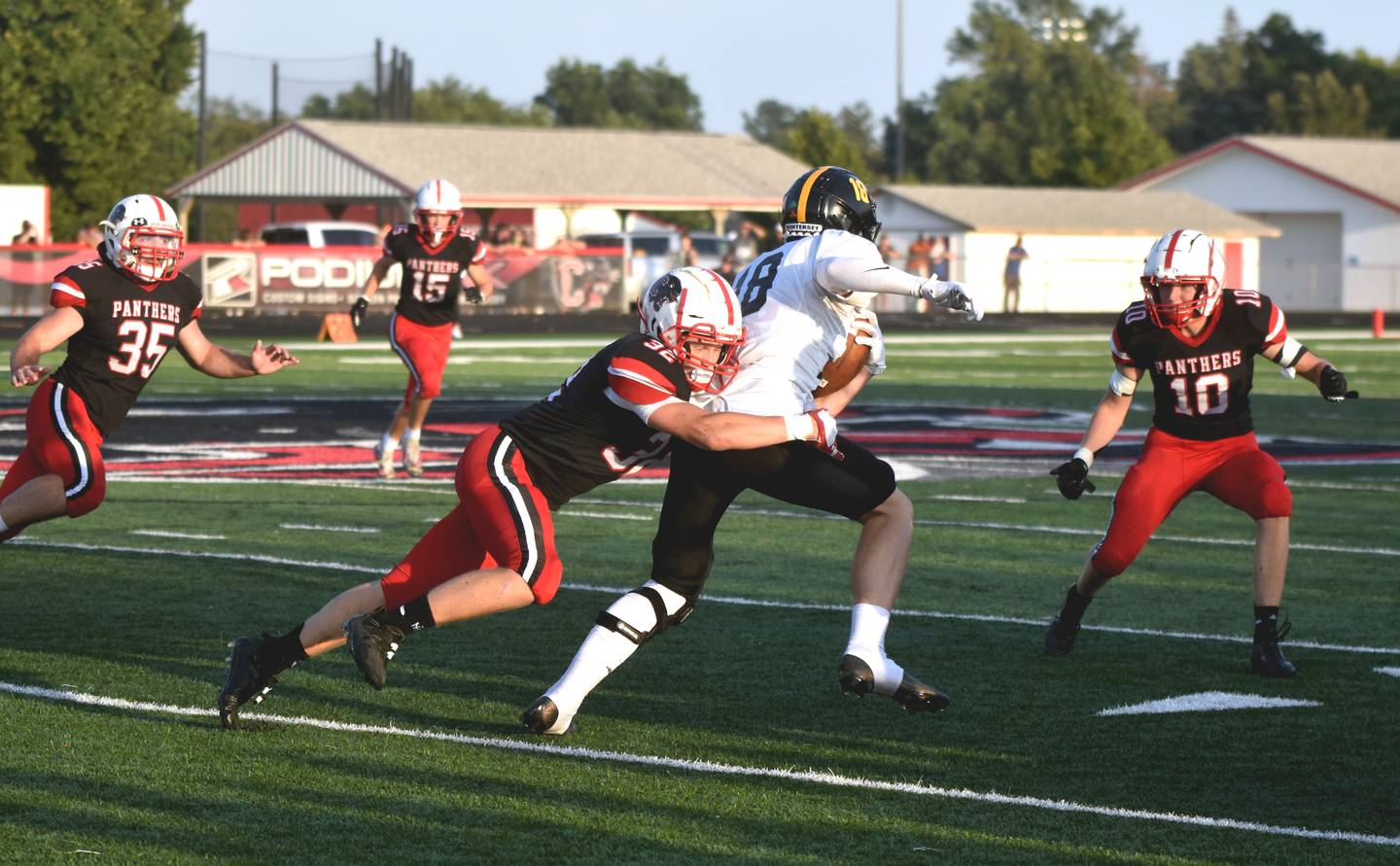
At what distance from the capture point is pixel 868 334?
22.9ft

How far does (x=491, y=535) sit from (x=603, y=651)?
47cm

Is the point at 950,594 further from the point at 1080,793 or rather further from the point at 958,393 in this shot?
the point at 958,393

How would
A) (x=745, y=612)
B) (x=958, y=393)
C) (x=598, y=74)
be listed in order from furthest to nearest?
(x=598, y=74), (x=958, y=393), (x=745, y=612)

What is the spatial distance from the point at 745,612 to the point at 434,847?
3.57 metres

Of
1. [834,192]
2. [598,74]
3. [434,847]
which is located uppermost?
[598,74]

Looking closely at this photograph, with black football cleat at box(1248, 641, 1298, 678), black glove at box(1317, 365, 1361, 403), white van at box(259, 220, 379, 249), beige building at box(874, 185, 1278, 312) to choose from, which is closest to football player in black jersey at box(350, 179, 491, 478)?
black glove at box(1317, 365, 1361, 403)

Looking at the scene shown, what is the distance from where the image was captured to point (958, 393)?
823 inches

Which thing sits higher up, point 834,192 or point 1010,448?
point 834,192

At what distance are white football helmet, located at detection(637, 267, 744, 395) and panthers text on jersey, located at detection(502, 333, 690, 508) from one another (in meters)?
0.04

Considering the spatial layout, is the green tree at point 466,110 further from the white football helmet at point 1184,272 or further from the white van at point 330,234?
the white football helmet at point 1184,272

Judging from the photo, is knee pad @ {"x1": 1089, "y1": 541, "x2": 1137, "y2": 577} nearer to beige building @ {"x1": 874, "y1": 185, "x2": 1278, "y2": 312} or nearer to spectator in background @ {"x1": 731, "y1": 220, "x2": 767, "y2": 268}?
spectator in background @ {"x1": 731, "y1": 220, "x2": 767, "y2": 268}

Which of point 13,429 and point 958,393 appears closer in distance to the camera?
point 13,429

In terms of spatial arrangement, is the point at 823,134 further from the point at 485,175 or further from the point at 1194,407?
the point at 1194,407

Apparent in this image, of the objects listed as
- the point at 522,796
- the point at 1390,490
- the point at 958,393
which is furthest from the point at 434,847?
the point at 958,393
